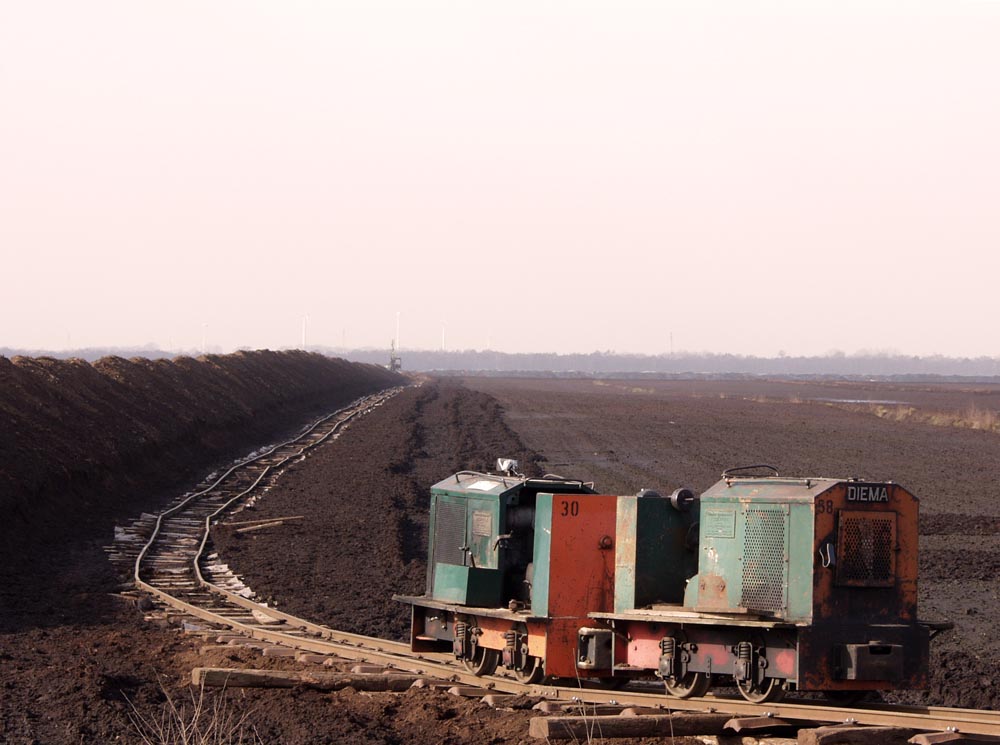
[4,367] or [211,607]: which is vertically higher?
[4,367]

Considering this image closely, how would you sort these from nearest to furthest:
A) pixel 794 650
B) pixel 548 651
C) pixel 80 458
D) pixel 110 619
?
pixel 794 650, pixel 548 651, pixel 110 619, pixel 80 458

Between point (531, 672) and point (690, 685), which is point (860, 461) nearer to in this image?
point (531, 672)

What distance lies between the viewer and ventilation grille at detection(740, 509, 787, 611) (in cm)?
1079

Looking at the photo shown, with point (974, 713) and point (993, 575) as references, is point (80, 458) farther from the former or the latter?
point (974, 713)

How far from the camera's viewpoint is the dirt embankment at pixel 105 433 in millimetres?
25328

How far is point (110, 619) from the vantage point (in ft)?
54.4

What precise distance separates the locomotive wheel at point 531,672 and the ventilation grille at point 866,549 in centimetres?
324

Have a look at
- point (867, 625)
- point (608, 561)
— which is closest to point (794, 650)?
point (867, 625)

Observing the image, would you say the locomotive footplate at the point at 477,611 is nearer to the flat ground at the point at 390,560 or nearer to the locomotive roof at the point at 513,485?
the flat ground at the point at 390,560

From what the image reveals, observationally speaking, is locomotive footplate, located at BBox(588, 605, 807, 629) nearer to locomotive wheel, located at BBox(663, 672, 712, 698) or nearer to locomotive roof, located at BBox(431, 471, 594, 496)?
locomotive wheel, located at BBox(663, 672, 712, 698)

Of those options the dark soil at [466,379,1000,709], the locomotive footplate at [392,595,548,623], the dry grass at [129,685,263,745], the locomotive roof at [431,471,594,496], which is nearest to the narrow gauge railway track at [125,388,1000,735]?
the locomotive footplate at [392,595,548,623]

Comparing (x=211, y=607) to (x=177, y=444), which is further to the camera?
(x=177, y=444)

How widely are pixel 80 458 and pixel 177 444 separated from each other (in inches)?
361

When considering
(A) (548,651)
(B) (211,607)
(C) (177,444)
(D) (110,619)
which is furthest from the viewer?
(C) (177,444)
